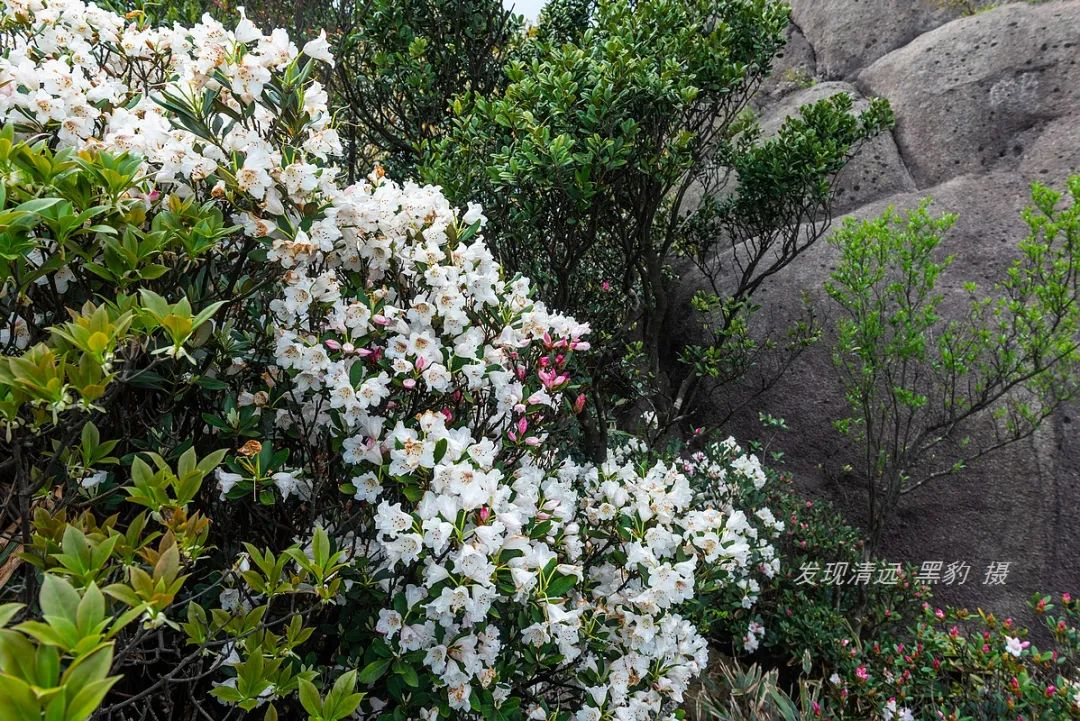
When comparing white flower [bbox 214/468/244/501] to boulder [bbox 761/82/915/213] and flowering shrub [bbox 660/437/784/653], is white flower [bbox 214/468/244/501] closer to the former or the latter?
flowering shrub [bbox 660/437/784/653]

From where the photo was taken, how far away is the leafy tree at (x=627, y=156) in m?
3.32

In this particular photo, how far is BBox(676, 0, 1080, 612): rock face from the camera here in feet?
16.9

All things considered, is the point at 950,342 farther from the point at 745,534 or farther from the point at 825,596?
the point at 745,534

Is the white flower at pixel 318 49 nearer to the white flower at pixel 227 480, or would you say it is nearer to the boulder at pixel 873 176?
the white flower at pixel 227 480

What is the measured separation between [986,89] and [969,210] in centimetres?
170

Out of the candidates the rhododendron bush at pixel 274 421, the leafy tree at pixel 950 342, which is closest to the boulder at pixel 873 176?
the leafy tree at pixel 950 342

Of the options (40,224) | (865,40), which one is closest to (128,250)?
(40,224)

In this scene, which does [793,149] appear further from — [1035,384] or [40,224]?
[40,224]

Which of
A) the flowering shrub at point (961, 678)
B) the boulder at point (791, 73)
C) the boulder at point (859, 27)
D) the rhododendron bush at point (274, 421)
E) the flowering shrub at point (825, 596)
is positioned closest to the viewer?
the rhododendron bush at point (274, 421)

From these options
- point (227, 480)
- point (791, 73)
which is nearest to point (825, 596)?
point (227, 480)

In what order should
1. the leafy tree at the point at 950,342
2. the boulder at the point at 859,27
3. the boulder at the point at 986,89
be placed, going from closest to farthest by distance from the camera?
the leafy tree at the point at 950,342, the boulder at the point at 986,89, the boulder at the point at 859,27

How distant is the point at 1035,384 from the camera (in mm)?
4414

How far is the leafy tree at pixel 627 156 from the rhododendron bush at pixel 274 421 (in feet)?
4.24

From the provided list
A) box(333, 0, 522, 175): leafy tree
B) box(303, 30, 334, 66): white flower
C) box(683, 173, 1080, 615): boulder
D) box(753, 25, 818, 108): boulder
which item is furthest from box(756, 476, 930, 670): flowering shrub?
box(753, 25, 818, 108): boulder
